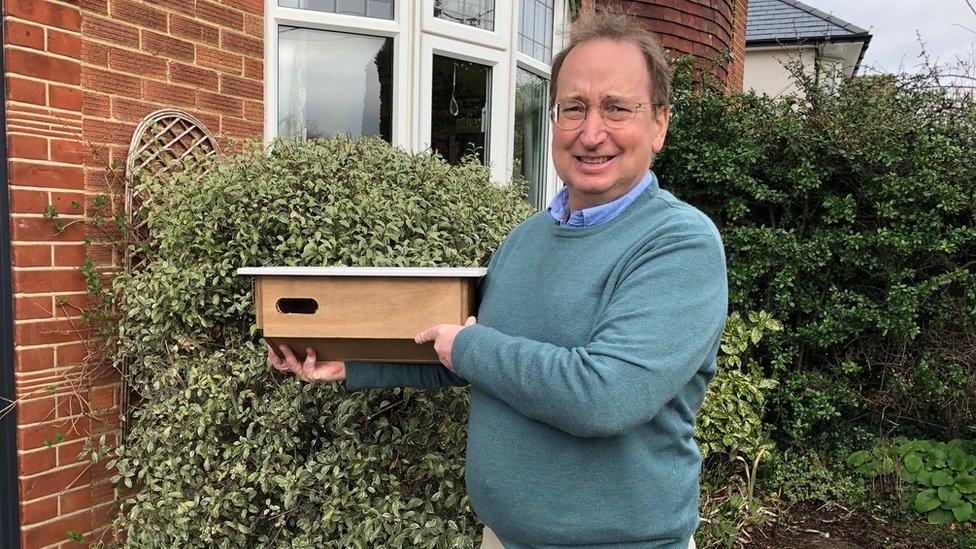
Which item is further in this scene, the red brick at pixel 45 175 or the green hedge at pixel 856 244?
the green hedge at pixel 856 244

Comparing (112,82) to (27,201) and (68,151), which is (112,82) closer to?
(68,151)

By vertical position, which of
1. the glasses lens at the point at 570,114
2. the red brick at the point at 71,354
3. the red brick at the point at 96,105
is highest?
the red brick at the point at 96,105

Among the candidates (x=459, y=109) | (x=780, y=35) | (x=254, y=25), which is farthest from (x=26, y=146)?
(x=780, y=35)

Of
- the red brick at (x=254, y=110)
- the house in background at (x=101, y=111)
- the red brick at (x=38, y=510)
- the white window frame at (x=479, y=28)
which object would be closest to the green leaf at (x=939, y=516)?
the house in background at (x=101, y=111)

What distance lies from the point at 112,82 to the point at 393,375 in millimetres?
1783

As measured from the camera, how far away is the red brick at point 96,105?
2.54 meters

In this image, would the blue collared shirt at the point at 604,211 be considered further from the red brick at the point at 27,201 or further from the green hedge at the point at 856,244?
the green hedge at the point at 856,244

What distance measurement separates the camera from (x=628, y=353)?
1.21 metres

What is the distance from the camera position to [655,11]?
Answer: 591 cm

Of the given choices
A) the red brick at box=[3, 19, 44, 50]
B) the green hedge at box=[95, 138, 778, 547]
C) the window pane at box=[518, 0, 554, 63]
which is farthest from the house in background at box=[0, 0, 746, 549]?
the window pane at box=[518, 0, 554, 63]

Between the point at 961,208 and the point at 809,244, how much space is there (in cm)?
81

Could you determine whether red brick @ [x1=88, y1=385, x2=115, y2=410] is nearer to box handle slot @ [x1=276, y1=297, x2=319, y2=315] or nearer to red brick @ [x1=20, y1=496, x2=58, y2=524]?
red brick @ [x1=20, y1=496, x2=58, y2=524]

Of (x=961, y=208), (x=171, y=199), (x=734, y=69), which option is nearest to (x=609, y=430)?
(x=171, y=199)

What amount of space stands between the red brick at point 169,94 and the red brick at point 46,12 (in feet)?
1.11
